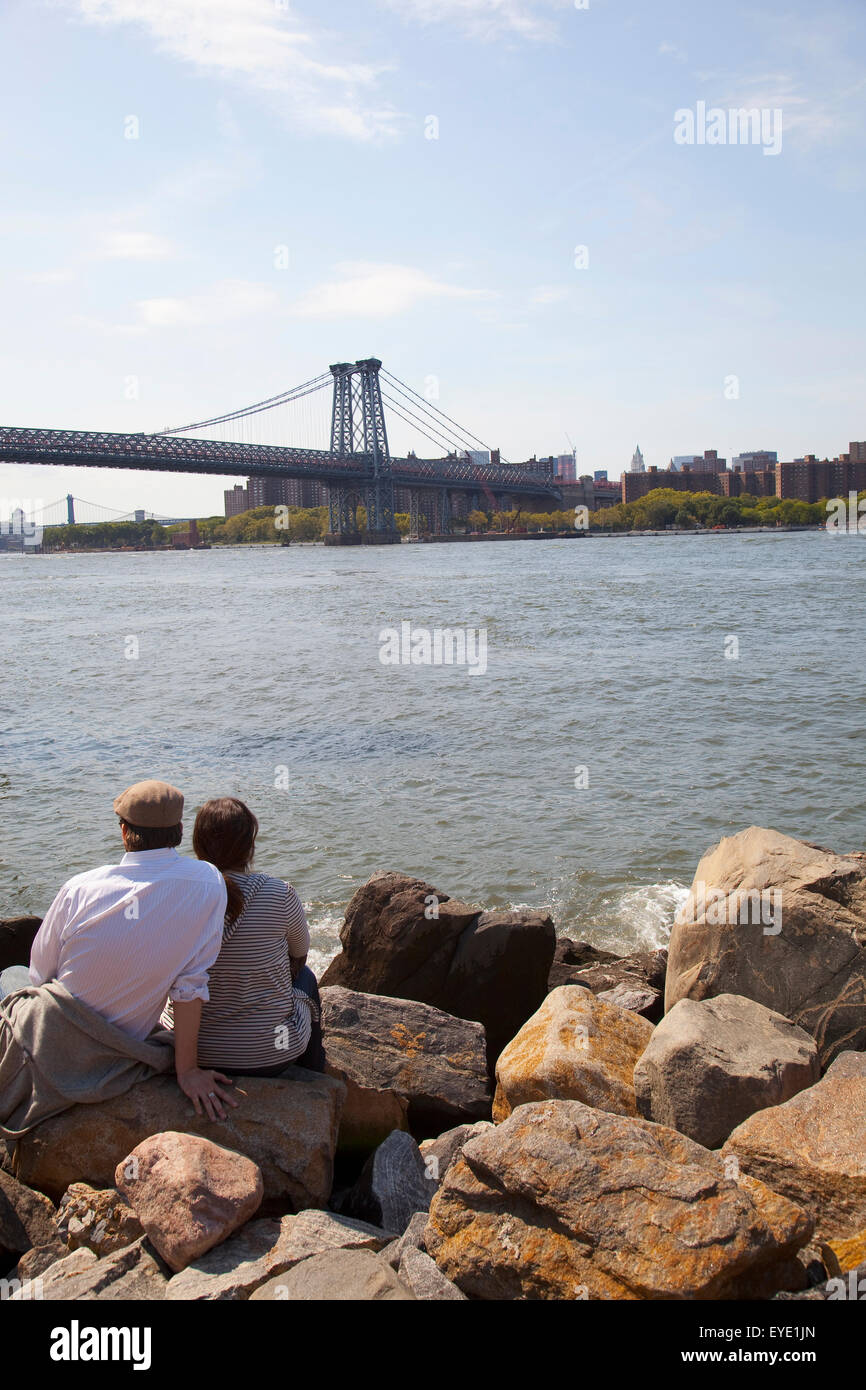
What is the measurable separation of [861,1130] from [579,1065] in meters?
0.86

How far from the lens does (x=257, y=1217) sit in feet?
8.87

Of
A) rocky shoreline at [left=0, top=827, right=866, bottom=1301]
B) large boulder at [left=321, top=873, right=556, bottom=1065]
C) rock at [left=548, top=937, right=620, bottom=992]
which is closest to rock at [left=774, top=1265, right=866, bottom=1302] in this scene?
rocky shoreline at [left=0, top=827, right=866, bottom=1301]

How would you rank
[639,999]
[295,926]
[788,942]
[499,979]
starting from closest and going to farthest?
[295,926] → [788,942] → [639,999] → [499,979]

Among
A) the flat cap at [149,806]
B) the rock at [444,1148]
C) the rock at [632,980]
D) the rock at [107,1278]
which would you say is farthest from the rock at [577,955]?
the rock at [107,1278]

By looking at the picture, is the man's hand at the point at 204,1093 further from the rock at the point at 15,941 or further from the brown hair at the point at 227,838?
the rock at the point at 15,941

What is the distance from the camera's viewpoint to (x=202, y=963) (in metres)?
2.87

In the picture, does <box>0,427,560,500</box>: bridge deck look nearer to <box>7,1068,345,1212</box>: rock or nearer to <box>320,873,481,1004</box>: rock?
<box>320,873,481,1004</box>: rock

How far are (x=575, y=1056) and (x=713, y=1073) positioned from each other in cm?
48

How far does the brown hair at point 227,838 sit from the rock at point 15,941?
218 centimetres

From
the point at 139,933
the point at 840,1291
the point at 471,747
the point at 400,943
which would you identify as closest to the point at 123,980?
the point at 139,933

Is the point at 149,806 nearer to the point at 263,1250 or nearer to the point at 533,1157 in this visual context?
the point at 263,1250

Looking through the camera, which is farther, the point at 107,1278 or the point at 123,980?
the point at 123,980
